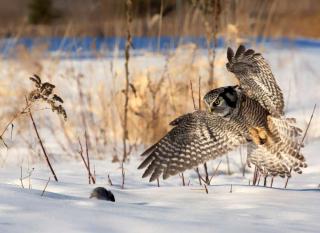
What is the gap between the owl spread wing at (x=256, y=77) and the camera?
3.88m

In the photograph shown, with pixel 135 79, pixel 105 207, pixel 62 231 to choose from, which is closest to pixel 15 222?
pixel 62 231

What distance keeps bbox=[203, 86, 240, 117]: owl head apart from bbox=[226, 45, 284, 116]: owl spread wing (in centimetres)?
8

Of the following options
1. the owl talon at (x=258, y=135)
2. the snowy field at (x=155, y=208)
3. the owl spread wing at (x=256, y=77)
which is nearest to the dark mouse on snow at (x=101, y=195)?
the snowy field at (x=155, y=208)

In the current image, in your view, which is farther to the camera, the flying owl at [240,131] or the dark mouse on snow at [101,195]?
the flying owl at [240,131]

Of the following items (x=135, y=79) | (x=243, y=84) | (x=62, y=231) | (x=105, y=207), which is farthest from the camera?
(x=135, y=79)

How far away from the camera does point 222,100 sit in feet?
12.6

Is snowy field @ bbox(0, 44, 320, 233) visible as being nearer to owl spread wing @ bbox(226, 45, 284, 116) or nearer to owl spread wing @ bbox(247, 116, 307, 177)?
owl spread wing @ bbox(247, 116, 307, 177)

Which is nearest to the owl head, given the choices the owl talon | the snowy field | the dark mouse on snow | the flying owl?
the flying owl

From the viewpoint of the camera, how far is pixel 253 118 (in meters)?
4.03

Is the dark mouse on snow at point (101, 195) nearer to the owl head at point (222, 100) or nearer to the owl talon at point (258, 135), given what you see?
the owl head at point (222, 100)

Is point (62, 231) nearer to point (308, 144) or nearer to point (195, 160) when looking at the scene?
point (195, 160)

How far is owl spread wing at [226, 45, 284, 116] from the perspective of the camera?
153 inches

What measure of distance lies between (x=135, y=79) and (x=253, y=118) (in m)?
2.78

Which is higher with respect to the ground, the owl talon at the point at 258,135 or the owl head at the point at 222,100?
the owl head at the point at 222,100
